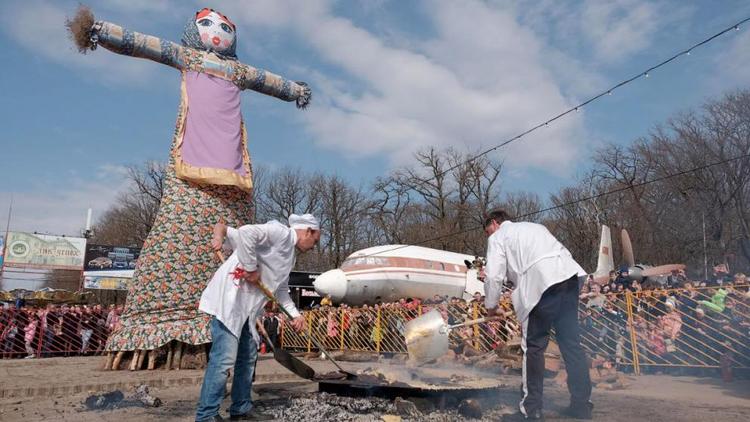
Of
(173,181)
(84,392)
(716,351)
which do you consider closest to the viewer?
(84,392)

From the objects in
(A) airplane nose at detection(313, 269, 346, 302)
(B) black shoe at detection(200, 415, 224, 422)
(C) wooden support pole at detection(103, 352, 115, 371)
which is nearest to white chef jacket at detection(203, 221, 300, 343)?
(B) black shoe at detection(200, 415, 224, 422)

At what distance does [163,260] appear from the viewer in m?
8.03

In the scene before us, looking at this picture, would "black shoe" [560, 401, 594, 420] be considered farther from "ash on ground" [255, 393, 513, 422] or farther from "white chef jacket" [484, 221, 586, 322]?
"white chef jacket" [484, 221, 586, 322]

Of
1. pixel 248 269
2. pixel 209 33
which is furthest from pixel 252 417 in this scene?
pixel 209 33

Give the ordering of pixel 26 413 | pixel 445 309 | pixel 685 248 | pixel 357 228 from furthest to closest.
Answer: pixel 357 228, pixel 685 248, pixel 445 309, pixel 26 413

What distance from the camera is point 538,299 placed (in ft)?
13.5

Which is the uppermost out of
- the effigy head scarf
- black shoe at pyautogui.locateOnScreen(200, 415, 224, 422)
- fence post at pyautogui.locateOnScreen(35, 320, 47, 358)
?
the effigy head scarf

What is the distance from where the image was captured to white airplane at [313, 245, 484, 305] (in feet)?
62.2

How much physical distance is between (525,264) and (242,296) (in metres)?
2.33

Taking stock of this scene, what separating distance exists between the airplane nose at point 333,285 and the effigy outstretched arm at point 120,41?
11.6 m

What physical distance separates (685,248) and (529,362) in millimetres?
32533

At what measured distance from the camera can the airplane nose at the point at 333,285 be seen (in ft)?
61.5

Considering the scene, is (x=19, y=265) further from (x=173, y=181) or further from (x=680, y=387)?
(x=680, y=387)

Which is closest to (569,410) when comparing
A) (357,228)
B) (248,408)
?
(248,408)
